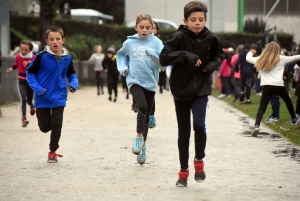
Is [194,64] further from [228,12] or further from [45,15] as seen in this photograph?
[228,12]

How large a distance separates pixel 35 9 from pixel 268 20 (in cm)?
1240

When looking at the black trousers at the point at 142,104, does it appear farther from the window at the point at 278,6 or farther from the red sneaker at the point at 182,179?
the window at the point at 278,6

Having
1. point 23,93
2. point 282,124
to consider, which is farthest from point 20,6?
point 282,124

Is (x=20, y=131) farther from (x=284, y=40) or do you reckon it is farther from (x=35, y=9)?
(x=35, y=9)

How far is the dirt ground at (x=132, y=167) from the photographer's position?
681 centimetres

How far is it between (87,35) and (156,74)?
2983cm

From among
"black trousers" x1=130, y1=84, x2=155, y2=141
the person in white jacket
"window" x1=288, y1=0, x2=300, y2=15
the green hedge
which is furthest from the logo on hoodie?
the green hedge

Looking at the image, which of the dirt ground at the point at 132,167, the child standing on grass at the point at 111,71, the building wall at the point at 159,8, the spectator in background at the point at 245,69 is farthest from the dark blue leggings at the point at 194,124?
the building wall at the point at 159,8

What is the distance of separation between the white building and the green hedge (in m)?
1.02

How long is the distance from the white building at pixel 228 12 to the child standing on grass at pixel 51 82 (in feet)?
48.5

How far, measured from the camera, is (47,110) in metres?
9.12

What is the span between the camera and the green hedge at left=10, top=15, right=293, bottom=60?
116 ft

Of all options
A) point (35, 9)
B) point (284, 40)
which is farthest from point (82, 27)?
point (284, 40)

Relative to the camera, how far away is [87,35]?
38.8m
